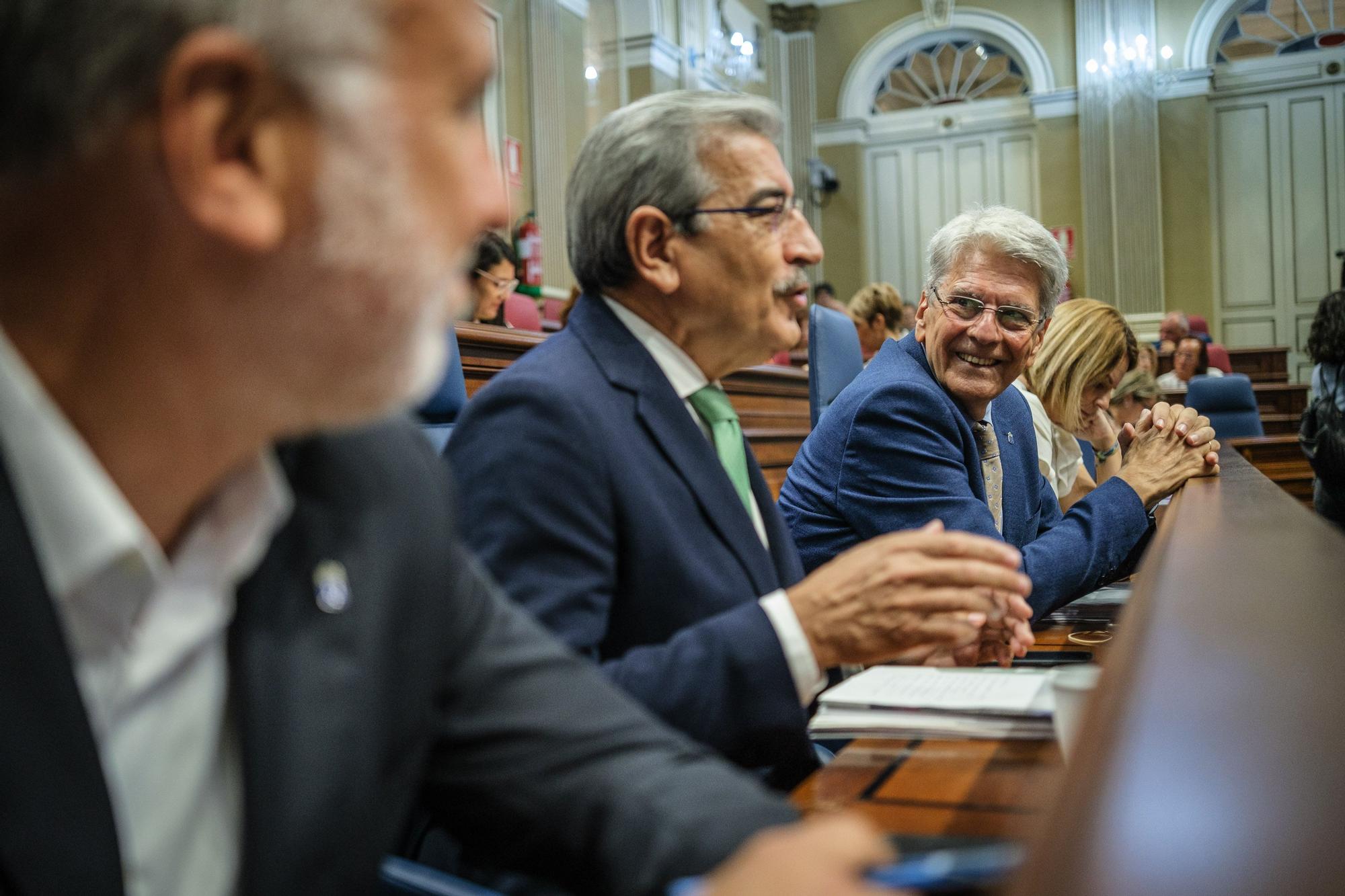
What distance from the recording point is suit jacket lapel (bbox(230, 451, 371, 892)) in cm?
72

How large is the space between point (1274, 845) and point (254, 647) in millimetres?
576

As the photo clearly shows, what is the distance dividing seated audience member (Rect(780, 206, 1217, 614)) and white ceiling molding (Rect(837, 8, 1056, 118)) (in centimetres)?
1015

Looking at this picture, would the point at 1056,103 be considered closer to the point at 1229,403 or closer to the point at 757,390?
the point at 1229,403

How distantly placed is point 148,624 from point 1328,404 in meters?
5.06

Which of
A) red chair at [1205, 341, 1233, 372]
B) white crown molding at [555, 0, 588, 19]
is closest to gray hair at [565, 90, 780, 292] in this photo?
white crown molding at [555, 0, 588, 19]

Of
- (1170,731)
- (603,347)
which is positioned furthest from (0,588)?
(603,347)

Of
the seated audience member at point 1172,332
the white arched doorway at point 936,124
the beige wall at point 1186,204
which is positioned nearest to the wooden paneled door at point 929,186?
the white arched doorway at point 936,124

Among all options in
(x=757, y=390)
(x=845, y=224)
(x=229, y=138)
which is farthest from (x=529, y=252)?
(x=229, y=138)

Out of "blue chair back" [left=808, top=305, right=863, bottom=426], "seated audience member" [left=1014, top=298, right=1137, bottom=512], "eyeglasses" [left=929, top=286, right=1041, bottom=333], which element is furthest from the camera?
"blue chair back" [left=808, top=305, right=863, bottom=426]

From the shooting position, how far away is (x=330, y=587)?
30.8 inches

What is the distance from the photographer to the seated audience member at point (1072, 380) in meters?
3.09

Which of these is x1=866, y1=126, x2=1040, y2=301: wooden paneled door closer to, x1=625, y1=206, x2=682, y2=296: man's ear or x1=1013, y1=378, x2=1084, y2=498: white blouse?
x1=1013, y1=378, x2=1084, y2=498: white blouse

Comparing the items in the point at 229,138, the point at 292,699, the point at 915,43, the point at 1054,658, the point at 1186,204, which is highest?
the point at 915,43

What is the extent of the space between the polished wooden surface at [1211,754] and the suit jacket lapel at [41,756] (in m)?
0.48
